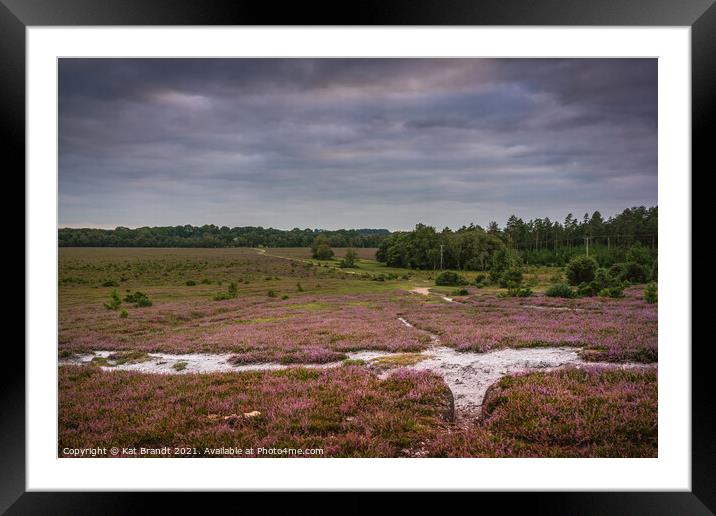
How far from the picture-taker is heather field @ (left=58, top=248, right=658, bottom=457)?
14.6 feet

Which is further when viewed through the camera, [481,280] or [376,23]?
[481,280]

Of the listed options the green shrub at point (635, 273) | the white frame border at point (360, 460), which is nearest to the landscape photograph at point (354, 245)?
the green shrub at point (635, 273)

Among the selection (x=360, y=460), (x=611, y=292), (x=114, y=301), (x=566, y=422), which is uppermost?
(x=611, y=292)

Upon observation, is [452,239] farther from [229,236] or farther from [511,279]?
[229,236]

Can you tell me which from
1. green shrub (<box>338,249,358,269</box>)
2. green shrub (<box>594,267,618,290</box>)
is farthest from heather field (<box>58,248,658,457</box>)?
green shrub (<box>594,267,618,290</box>)

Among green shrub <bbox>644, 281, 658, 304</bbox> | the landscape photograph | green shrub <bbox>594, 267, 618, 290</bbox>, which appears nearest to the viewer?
the landscape photograph

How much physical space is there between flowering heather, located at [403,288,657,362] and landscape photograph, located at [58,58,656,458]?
31 millimetres

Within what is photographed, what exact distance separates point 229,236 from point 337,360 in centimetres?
240

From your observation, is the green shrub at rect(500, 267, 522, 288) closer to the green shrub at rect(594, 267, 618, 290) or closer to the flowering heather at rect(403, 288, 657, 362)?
the flowering heather at rect(403, 288, 657, 362)

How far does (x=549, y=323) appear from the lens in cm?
568

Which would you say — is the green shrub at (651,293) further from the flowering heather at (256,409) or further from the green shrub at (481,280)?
the flowering heather at (256,409)

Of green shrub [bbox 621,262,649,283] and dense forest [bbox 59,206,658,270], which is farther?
dense forest [bbox 59,206,658,270]

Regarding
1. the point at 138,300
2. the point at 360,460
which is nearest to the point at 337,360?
the point at 360,460

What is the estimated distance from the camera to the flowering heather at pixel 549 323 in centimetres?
514
